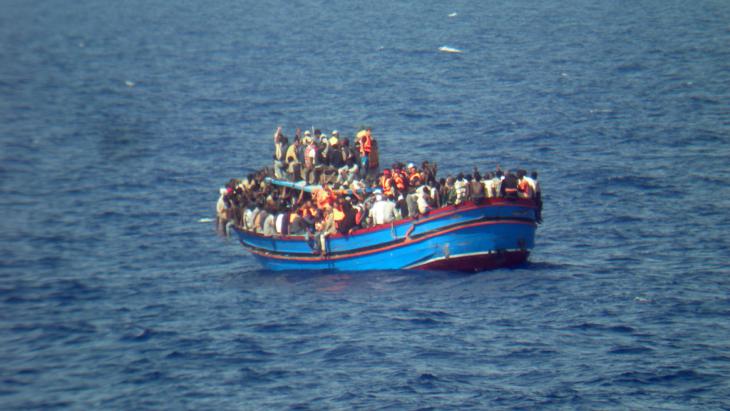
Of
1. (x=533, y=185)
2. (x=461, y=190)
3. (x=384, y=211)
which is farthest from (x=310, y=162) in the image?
(x=533, y=185)

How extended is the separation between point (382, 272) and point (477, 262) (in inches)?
156

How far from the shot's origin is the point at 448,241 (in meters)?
47.3

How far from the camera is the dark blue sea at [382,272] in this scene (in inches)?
1576

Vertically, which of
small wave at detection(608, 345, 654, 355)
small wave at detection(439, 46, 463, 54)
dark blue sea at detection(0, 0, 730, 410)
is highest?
small wave at detection(439, 46, 463, 54)

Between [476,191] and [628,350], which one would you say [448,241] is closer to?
[476,191]

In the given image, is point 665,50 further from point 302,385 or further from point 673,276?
point 302,385

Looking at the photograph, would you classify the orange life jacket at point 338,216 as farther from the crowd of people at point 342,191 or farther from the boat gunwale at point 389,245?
the boat gunwale at point 389,245

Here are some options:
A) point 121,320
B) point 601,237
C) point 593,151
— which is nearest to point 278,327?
point 121,320

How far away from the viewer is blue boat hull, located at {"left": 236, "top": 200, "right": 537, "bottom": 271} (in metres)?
46.6

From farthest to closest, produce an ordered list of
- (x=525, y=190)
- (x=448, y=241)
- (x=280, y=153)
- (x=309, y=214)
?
(x=280, y=153), (x=309, y=214), (x=525, y=190), (x=448, y=241)

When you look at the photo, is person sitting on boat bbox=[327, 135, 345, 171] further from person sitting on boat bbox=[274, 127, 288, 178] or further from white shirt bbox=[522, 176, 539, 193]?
white shirt bbox=[522, 176, 539, 193]

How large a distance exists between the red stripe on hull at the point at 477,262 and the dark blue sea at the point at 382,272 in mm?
400

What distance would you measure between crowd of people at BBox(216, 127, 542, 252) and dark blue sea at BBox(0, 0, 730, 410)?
235 centimetres

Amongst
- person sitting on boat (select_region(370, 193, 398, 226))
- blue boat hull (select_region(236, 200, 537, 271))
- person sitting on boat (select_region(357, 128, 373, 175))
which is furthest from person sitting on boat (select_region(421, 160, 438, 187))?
person sitting on boat (select_region(357, 128, 373, 175))
